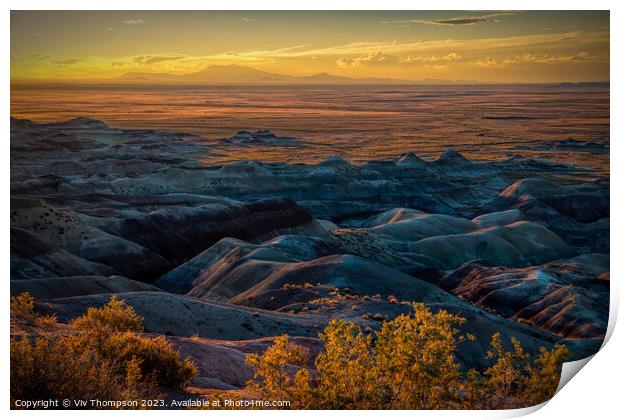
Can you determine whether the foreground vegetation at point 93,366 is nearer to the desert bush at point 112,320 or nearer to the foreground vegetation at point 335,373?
the foreground vegetation at point 335,373

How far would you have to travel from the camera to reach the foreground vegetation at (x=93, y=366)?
1332cm

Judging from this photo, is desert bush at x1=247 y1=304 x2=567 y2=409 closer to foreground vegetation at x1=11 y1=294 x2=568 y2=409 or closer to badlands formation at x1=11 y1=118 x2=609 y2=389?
foreground vegetation at x1=11 y1=294 x2=568 y2=409

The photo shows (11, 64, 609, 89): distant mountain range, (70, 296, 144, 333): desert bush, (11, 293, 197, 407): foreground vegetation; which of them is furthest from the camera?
(11, 64, 609, 89): distant mountain range

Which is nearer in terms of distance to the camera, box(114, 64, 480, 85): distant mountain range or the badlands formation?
the badlands formation

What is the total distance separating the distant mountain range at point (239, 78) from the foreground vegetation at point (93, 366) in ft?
40.0

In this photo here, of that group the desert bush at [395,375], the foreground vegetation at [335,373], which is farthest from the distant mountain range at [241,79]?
the desert bush at [395,375]

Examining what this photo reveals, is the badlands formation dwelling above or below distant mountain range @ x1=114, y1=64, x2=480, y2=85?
below

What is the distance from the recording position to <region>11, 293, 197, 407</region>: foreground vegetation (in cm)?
1332

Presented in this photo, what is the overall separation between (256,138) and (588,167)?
42.3ft

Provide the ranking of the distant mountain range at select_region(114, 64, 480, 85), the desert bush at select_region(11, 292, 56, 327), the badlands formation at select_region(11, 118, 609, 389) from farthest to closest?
1. the distant mountain range at select_region(114, 64, 480, 85)
2. the badlands formation at select_region(11, 118, 609, 389)
3. the desert bush at select_region(11, 292, 56, 327)

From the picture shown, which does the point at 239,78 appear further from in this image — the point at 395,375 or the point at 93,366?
the point at 395,375

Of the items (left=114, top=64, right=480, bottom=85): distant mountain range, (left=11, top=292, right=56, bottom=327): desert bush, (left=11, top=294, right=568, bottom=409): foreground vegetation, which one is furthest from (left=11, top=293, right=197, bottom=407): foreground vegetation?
(left=114, top=64, right=480, bottom=85): distant mountain range

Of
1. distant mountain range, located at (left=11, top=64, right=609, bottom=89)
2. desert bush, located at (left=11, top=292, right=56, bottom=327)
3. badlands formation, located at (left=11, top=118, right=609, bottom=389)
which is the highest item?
distant mountain range, located at (left=11, top=64, right=609, bottom=89)

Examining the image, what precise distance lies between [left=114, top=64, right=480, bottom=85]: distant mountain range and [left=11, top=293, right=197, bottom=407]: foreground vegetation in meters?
12.2
